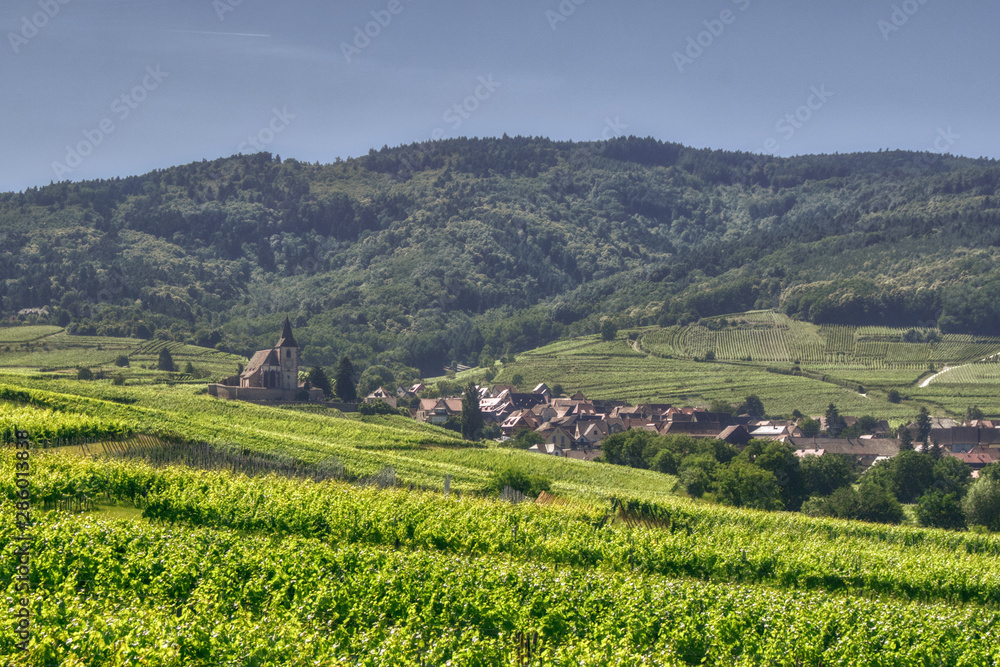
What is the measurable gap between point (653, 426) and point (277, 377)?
193ft

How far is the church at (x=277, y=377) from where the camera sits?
10512 cm

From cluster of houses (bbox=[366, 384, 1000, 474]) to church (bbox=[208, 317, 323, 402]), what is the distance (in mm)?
22532

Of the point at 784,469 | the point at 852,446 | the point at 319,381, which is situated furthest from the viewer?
the point at 852,446

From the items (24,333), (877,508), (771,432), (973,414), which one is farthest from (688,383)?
(24,333)

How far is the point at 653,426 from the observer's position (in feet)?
451

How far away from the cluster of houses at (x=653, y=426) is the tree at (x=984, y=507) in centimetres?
4145

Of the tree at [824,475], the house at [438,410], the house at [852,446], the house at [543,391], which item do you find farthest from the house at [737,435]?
the house at [543,391]

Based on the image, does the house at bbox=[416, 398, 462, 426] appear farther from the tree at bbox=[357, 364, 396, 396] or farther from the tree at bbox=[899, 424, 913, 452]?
the tree at bbox=[899, 424, 913, 452]

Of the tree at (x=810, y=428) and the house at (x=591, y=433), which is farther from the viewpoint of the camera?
the house at (x=591, y=433)

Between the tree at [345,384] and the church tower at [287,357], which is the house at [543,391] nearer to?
the church tower at [287,357]

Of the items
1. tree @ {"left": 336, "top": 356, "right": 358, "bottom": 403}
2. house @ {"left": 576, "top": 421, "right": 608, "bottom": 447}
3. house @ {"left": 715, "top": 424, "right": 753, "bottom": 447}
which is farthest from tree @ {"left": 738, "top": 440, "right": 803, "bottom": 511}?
house @ {"left": 576, "top": 421, "right": 608, "bottom": 447}

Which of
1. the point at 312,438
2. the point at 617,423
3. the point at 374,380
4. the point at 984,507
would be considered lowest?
the point at 617,423

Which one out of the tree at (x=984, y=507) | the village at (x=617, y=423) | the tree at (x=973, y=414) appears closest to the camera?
the tree at (x=984, y=507)

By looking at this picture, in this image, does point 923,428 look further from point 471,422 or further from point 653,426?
point 471,422
